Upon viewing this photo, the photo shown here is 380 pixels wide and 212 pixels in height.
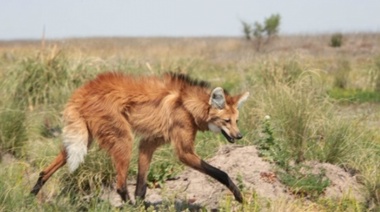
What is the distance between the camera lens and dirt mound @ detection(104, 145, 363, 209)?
6137mm

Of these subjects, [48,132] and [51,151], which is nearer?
[51,151]

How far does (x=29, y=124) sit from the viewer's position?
859cm

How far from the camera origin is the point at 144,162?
627 centimetres

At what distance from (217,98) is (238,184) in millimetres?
893

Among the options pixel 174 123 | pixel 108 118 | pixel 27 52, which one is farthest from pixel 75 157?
pixel 27 52

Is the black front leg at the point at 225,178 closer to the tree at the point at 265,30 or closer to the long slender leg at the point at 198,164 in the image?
the long slender leg at the point at 198,164

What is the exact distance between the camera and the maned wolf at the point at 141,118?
19.5 ft

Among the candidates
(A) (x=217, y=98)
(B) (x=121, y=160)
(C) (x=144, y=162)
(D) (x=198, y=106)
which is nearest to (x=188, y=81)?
(D) (x=198, y=106)

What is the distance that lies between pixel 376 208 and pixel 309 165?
1.05 meters

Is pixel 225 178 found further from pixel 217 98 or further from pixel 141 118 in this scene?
pixel 141 118

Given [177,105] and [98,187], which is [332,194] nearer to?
[177,105]

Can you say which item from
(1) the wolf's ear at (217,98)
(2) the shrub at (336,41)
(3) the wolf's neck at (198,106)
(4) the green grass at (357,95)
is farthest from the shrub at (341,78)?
(2) the shrub at (336,41)

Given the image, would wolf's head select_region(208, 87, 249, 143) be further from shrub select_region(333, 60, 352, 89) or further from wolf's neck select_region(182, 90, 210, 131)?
shrub select_region(333, 60, 352, 89)

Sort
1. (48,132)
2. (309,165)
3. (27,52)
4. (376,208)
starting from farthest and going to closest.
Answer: (27,52) < (48,132) < (309,165) < (376,208)
